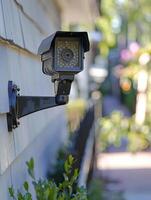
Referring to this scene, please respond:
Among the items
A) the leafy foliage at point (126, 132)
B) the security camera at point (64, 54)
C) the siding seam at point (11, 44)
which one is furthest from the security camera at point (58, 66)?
the leafy foliage at point (126, 132)

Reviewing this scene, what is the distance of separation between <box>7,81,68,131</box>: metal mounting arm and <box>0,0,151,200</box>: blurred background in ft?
0.19

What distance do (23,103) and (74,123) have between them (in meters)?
7.24

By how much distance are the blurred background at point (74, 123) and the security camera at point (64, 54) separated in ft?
0.71

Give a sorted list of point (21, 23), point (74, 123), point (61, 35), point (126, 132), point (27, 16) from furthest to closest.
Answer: point (126, 132) < point (74, 123) < point (27, 16) < point (21, 23) < point (61, 35)

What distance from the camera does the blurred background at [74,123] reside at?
3043 millimetres

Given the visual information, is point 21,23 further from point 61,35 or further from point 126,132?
point 126,132

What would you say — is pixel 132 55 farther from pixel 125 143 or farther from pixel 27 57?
pixel 27 57

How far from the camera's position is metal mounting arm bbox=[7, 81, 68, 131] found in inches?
113

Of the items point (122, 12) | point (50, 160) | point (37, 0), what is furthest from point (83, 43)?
point (122, 12)

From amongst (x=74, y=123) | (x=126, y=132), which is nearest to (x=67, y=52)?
(x=74, y=123)

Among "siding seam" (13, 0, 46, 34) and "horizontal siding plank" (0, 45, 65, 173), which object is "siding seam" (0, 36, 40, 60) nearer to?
"horizontal siding plank" (0, 45, 65, 173)

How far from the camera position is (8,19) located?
2943mm

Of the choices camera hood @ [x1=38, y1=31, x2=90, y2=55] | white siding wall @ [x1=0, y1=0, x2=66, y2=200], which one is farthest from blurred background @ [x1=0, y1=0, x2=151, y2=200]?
camera hood @ [x1=38, y1=31, x2=90, y2=55]

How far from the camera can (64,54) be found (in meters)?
2.79
